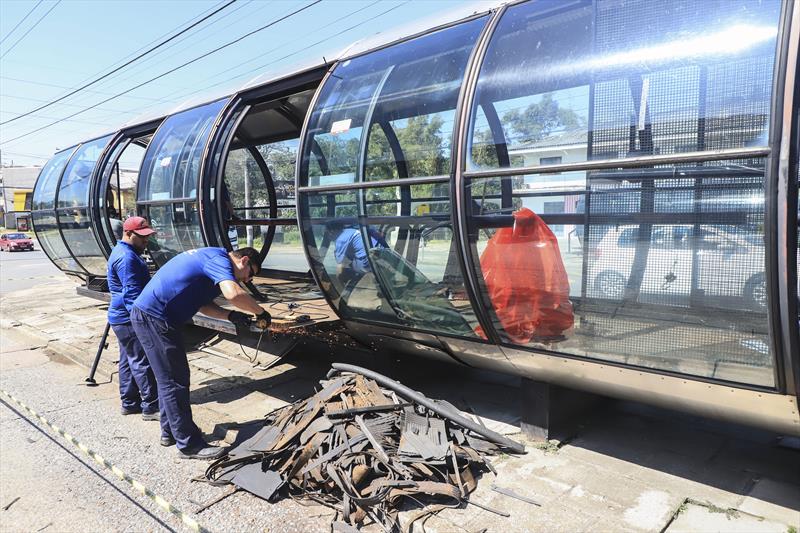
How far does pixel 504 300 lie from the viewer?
371cm

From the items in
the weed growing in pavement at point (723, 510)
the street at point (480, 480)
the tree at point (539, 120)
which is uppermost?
the tree at point (539, 120)

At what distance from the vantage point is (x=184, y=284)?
4355mm

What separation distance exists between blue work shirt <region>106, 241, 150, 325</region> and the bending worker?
0.95 meters

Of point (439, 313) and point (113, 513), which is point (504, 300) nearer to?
point (439, 313)

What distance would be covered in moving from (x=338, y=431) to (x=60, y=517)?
1834mm

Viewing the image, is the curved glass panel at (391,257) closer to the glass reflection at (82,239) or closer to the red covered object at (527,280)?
the red covered object at (527,280)

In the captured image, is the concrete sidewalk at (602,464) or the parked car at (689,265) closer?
the parked car at (689,265)

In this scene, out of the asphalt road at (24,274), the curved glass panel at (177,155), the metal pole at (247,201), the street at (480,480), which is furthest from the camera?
the asphalt road at (24,274)

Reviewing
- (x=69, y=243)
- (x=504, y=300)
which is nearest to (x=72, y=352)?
(x=69, y=243)

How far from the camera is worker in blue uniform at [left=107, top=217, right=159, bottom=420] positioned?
16.6 ft

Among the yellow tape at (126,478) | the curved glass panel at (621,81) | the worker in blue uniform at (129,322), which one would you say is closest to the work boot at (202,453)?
the yellow tape at (126,478)

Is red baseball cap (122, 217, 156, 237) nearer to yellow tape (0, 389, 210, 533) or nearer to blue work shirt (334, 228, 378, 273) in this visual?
yellow tape (0, 389, 210, 533)

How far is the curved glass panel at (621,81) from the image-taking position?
269cm

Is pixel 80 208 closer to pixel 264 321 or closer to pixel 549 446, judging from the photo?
pixel 264 321
